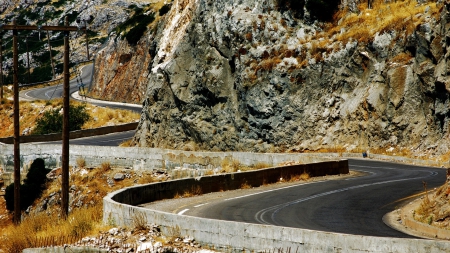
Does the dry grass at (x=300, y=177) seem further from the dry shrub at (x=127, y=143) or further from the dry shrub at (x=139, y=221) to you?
the dry shrub at (x=127, y=143)

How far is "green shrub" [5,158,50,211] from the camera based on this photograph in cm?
3647

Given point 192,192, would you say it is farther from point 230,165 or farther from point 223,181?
point 230,165

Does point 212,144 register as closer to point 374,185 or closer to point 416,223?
point 374,185


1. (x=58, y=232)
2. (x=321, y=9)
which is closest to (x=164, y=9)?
(x=321, y=9)

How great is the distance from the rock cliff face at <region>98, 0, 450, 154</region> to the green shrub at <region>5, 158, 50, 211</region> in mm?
10864

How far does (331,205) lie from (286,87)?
22.5 meters

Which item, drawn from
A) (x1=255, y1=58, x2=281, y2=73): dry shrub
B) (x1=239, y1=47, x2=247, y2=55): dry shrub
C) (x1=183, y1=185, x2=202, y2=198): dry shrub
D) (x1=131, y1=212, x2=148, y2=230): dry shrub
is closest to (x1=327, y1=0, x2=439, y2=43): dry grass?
(x1=255, y1=58, x2=281, y2=73): dry shrub

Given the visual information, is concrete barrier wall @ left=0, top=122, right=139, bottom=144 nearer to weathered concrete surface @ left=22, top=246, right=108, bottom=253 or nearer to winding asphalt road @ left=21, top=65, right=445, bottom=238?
winding asphalt road @ left=21, top=65, right=445, bottom=238

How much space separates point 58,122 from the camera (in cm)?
6475

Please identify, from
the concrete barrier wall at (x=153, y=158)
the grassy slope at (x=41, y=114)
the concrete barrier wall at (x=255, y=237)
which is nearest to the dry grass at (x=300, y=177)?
the concrete barrier wall at (x=153, y=158)

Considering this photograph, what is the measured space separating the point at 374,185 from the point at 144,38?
172 ft

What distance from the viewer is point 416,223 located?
51.8 feet

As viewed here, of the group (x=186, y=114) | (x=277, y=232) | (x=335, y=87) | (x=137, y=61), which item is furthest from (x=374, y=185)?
(x=137, y=61)

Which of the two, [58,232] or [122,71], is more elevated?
[122,71]
